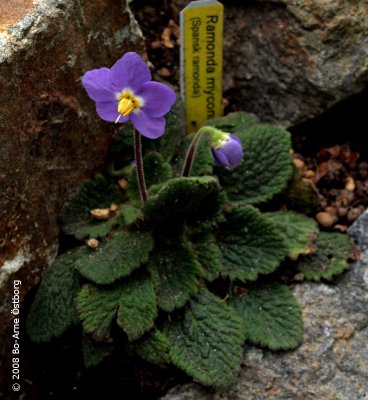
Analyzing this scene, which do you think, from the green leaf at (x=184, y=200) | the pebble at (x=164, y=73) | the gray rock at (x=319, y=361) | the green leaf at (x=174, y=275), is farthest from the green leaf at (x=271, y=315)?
the pebble at (x=164, y=73)

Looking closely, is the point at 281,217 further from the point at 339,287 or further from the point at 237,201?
the point at 339,287

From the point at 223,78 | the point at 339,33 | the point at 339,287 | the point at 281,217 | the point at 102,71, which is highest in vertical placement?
the point at 102,71

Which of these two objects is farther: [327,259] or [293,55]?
[293,55]

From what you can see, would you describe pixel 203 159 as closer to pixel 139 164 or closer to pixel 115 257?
pixel 139 164

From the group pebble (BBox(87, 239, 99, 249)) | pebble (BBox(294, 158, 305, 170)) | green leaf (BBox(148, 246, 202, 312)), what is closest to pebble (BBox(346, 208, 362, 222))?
pebble (BBox(294, 158, 305, 170))

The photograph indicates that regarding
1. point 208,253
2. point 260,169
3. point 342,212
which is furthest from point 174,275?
point 342,212

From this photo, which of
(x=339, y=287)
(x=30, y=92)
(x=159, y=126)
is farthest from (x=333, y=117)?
(x=30, y=92)

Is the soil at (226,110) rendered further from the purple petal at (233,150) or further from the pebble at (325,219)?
the purple petal at (233,150)
